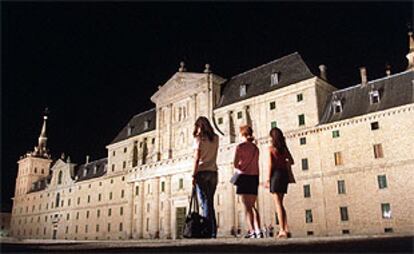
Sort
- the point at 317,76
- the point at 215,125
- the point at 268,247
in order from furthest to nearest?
the point at 215,125 → the point at 317,76 → the point at 268,247

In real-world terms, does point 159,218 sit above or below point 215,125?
below

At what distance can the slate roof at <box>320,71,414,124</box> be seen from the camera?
30.9m

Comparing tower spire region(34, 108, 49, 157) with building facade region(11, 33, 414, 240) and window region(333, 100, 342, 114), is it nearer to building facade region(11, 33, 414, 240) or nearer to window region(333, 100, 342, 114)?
building facade region(11, 33, 414, 240)

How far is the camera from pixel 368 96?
110 ft

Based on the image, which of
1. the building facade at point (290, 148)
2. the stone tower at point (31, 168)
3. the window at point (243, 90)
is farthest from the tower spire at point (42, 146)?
the window at point (243, 90)

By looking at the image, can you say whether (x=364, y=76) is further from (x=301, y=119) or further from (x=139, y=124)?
(x=139, y=124)

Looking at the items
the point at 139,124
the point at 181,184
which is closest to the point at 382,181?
the point at 181,184

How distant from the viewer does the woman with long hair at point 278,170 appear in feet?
30.3

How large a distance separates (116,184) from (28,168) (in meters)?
42.9

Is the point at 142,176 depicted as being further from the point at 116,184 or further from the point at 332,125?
the point at 332,125

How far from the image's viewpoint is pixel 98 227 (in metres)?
58.7

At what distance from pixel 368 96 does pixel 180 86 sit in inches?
876

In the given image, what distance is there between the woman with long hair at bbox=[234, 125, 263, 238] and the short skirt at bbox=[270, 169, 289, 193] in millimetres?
633

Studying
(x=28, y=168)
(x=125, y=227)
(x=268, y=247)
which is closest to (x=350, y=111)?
(x=268, y=247)
